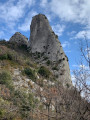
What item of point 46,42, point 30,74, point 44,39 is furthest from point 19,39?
point 30,74

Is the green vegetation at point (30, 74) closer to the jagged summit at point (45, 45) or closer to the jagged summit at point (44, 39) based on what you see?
the jagged summit at point (45, 45)

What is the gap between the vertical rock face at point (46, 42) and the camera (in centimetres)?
2760

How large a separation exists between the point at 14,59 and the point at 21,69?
3.82 meters

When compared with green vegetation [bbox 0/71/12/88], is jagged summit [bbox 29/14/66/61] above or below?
above

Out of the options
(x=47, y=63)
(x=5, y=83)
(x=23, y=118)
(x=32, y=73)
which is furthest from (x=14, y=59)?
(x=23, y=118)

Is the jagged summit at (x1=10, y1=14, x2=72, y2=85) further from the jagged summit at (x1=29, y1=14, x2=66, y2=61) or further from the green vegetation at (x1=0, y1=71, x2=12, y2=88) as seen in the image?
the green vegetation at (x1=0, y1=71, x2=12, y2=88)

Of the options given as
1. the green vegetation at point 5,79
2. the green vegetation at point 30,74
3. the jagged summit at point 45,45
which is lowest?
the green vegetation at point 5,79

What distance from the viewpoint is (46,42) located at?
3166 cm

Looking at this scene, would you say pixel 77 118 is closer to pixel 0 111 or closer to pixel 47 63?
pixel 0 111

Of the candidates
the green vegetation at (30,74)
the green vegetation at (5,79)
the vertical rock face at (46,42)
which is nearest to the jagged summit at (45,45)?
the vertical rock face at (46,42)

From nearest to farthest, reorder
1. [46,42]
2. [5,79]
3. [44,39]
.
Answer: [5,79], [46,42], [44,39]

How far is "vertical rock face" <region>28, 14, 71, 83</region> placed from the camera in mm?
27598

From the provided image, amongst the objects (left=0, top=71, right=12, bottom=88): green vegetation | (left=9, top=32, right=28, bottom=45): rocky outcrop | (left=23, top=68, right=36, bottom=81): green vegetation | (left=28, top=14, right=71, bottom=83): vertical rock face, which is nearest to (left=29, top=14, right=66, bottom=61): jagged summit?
(left=28, top=14, right=71, bottom=83): vertical rock face

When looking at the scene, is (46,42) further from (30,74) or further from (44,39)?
(30,74)
